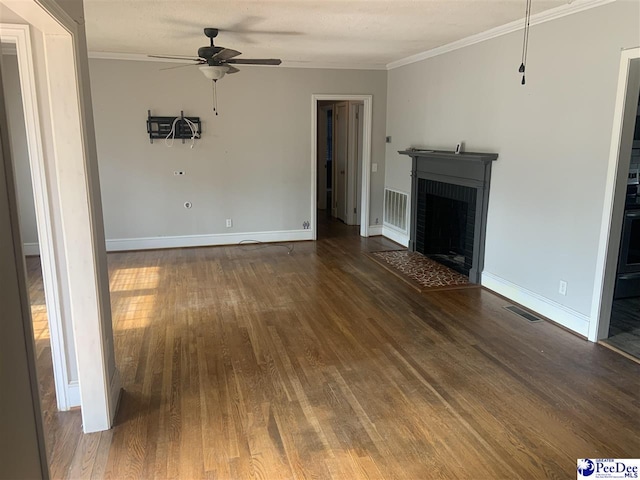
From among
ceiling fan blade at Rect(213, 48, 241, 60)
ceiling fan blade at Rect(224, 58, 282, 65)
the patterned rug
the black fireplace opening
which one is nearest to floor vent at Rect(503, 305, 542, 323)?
the patterned rug

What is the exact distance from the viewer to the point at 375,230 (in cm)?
732

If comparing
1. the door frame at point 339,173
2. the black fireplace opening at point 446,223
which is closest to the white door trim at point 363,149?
the door frame at point 339,173

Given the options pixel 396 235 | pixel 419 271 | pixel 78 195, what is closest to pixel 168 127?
pixel 396 235

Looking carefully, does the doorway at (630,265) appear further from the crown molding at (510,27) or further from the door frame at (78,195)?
the door frame at (78,195)

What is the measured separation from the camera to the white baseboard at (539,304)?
12.2 feet

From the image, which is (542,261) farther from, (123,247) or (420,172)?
(123,247)

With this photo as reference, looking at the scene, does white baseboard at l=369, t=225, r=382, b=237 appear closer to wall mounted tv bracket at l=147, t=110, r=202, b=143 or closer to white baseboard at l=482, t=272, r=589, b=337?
white baseboard at l=482, t=272, r=589, b=337

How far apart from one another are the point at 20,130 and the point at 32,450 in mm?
5740

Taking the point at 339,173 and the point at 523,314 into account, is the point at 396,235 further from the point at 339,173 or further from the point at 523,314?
the point at 523,314

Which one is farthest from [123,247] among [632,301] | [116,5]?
[632,301]

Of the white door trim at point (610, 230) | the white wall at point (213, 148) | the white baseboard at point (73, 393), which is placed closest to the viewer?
the white baseboard at point (73, 393)

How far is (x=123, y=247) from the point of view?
6281 millimetres

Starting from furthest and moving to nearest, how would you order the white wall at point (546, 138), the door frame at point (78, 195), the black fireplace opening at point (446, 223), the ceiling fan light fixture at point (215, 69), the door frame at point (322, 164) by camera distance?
the door frame at point (322, 164), the black fireplace opening at point (446, 223), the ceiling fan light fixture at point (215, 69), the white wall at point (546, 138), the door frame at point (78, 195)

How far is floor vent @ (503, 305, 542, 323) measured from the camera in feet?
13.2
